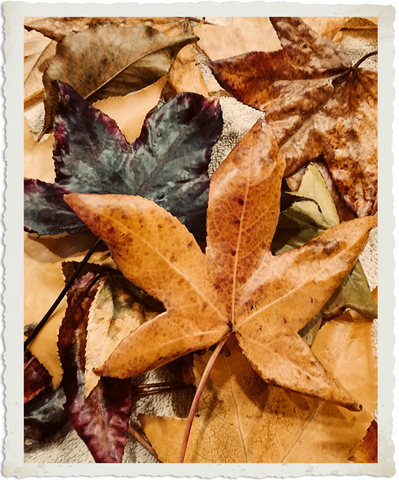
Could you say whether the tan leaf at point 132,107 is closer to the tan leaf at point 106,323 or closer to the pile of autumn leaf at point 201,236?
the pile of autumn leaf at point 201,236

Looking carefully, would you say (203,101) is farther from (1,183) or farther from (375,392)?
(375,392)

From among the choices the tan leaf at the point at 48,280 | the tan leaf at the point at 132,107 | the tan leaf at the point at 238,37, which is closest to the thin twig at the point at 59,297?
the tan leaf at the point at 48,280

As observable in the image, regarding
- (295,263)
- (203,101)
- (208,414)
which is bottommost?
Result: (208,414)

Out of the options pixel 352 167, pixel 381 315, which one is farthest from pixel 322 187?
pixel 381 315

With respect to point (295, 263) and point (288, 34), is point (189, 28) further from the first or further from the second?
point (295, 263)

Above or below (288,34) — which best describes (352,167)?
below

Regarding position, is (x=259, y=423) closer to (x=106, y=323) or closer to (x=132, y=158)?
(x=106, y=323)

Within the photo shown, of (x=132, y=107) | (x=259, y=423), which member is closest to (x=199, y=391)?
(x=259, y=423)
